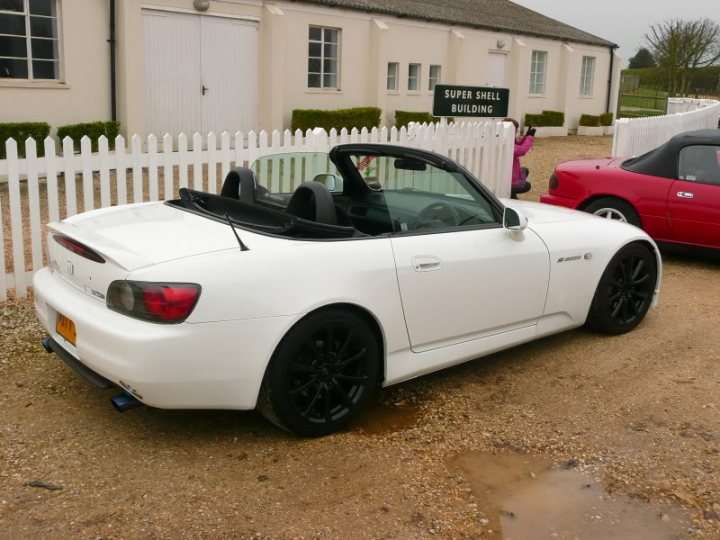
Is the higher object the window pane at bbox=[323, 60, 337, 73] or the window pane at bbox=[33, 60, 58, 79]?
the window pane at bbox=[323, 60, 337, 73]

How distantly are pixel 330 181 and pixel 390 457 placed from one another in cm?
183

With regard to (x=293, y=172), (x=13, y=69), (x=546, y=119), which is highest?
(x=13, y=69)

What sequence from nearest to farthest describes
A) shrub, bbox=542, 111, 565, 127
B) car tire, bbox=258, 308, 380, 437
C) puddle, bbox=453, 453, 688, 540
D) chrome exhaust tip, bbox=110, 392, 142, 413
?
1. puddle, bbox=453, 453, 688, 540
2. chrome exhaust tip, bbox=110, 392, 142, 413
3. car tire, bbox=258, 308, 380, 437
4. shrub, bbox=542, 111, 565, 127

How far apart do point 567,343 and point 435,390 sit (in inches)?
54.6

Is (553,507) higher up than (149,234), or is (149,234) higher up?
(149,234)

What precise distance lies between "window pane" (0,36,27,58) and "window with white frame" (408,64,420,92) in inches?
439

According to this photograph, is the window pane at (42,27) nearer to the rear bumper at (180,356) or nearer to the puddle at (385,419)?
the rear bumper at (180,356)

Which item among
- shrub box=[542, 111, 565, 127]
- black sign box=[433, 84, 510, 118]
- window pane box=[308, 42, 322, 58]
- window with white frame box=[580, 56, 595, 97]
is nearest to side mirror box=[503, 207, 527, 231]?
black sign box=[433, 84, 510, 118]

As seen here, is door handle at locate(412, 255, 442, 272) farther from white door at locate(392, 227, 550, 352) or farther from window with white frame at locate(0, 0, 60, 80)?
window with white frame at locate(0, 0, 60, 80)

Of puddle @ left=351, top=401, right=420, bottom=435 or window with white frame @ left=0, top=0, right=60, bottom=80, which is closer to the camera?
puddle @ left=351, top=401, right=420, bottom=435

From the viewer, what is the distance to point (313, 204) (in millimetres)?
4164

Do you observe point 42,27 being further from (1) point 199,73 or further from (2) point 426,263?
(2) point 426,263

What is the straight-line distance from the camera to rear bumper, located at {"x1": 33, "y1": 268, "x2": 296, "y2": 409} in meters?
3.41

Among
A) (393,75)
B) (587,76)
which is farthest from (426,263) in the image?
(587,76)
